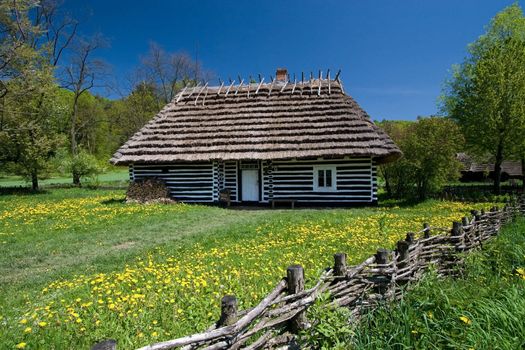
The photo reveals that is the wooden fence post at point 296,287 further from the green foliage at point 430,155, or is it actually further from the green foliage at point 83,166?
the green foliage at point 83,166

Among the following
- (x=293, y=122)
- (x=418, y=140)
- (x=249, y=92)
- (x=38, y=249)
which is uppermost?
(x=249, y=92)

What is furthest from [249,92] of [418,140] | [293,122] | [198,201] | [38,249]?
[38,249]

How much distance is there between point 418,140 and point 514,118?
7.24m

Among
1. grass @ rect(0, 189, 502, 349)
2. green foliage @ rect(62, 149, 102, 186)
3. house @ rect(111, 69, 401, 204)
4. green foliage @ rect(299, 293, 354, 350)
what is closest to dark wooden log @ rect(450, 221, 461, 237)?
grass @ rect(0, 189, 502, 349)

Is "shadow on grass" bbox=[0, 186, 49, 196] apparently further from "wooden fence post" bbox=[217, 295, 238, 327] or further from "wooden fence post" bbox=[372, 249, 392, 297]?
"wooden fence post" bbox=[217, 295, 238, 327]

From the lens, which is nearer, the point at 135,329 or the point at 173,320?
the point at 135,329

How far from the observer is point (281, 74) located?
23.1 m

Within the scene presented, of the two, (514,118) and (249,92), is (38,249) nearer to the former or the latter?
(249,92)

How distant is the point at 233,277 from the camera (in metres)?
5.65

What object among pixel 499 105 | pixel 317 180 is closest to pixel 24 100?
pixel 317 180

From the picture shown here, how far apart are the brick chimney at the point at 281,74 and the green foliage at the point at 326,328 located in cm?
2103

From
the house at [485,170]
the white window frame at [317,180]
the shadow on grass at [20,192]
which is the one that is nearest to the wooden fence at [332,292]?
the white window frame at [317,180]

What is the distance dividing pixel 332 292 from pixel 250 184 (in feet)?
49.7

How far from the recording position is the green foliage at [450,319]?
10.6ft
